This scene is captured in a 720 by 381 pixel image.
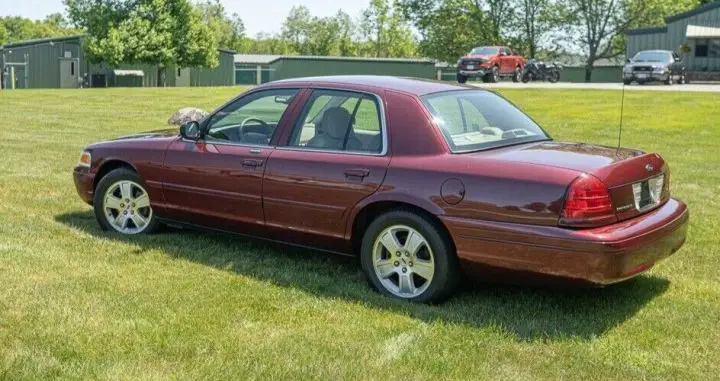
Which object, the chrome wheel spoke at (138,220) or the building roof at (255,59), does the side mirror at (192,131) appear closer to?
the chrome wheel spoke at (138,220)

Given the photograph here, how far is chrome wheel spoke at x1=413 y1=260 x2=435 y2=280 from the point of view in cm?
502

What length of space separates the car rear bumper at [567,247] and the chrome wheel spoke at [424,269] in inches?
9.3

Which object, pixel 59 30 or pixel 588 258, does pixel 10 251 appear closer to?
pixel 588 258

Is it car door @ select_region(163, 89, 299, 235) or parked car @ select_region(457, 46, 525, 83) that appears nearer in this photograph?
car door @ select_region(163, 89, 299, 235)

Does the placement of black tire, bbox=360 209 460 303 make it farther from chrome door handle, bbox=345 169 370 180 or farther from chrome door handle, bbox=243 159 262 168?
chrome door handle, bbox=243 159 262 168

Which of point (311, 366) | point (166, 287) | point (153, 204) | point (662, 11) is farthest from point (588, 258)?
point (662, 11)

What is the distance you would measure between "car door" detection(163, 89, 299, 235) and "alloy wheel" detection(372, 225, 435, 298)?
1.07 m

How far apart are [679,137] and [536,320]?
40.3ft

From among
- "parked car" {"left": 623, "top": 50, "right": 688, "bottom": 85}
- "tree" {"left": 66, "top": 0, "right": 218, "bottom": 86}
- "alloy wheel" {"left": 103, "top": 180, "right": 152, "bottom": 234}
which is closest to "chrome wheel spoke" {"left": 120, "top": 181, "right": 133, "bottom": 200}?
"alloy wheel" {"left": 103, "top": 180, "right": 152, "bottom": 234}

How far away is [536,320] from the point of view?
188 inches

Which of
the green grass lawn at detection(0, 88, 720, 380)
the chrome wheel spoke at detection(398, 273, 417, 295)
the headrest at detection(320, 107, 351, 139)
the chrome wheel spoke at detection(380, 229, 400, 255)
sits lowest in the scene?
the green grass lawn at detection(0, 88, 720, 380)

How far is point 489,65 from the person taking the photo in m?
34.9

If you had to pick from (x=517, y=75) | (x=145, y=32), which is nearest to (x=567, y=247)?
(x=517, y=75)

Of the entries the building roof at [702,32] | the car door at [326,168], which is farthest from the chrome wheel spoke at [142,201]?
the building roof at [702,32]
